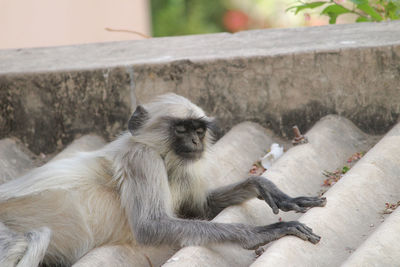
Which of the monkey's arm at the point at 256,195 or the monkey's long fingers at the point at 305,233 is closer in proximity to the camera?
the monkey's long fingers at the point at 305,233

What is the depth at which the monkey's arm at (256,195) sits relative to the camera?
140 inches

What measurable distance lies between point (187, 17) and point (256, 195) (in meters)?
11.3

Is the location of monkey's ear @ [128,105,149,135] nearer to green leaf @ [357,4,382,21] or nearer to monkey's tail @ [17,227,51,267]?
monkey's tail @ [17,227,51,267]

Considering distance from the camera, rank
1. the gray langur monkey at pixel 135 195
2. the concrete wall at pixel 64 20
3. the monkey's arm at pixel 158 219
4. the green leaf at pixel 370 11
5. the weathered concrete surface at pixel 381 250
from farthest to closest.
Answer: the concrete wall at pixel 64 20, the green leaf at pixel 370 11, the gray langur monkey at pixel 135 195, the monkey's arm at pixel 158 219, the weathered concrete surface at pixel 381 250

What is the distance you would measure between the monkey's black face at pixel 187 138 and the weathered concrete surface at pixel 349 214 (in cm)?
72

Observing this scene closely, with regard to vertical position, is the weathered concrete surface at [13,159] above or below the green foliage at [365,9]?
below

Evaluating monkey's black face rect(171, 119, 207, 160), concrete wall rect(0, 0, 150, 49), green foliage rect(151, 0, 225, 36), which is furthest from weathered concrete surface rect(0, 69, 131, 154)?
green foliage rect(151, 0, 225, 36)

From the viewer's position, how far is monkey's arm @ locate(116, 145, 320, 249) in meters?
3.37

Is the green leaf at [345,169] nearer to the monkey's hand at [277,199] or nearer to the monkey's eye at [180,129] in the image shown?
the monkey's hand at [277,199]

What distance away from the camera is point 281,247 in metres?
3.05

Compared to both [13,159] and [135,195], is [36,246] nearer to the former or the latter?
[135,195]

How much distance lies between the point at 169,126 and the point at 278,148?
3.04 feet

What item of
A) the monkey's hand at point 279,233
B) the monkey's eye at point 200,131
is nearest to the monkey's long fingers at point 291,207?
the monkey's hand at point 279,233

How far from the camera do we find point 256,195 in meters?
3.82
